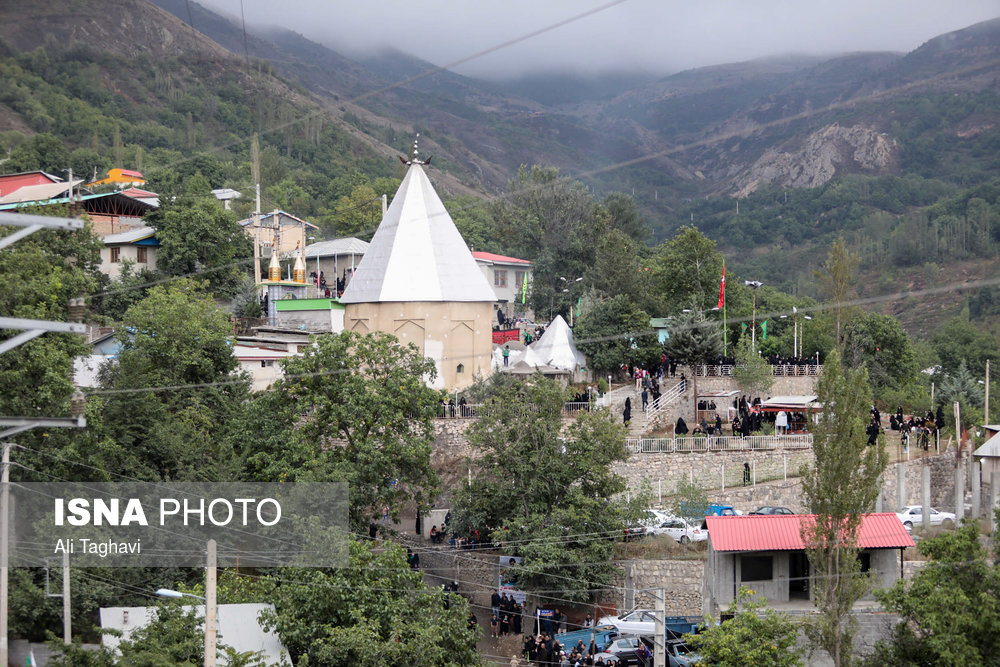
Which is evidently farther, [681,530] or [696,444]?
[696,444]

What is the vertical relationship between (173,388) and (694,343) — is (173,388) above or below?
below

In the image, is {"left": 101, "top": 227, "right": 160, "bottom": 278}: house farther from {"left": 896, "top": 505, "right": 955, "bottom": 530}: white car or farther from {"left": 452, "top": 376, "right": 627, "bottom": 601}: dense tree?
{"left": 896, "top": 505, "right": 955, "bottom": 530}: white car

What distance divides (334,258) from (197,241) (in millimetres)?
10150

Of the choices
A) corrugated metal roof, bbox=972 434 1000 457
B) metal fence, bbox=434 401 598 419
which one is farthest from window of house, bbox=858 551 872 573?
metal fence, bbox=434 401 598 419

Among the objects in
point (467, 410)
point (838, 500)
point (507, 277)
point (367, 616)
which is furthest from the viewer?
point (507, 277)

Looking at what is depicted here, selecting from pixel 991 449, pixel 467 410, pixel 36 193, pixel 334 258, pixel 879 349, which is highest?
pixel 36 193

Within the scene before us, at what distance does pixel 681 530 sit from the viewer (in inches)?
1165

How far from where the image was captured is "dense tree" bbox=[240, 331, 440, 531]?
1085 inches

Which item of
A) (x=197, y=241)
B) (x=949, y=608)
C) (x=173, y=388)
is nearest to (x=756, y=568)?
(x=949, y=608)

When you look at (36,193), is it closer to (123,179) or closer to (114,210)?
(114,210)

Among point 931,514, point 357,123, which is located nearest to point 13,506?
point 931,514

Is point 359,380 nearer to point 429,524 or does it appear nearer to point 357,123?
point 429,524

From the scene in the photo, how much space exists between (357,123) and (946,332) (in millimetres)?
112947

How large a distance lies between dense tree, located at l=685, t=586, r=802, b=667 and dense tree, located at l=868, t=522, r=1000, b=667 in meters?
1.79
